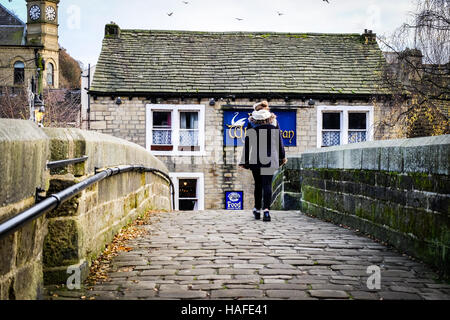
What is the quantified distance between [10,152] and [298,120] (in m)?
18.2

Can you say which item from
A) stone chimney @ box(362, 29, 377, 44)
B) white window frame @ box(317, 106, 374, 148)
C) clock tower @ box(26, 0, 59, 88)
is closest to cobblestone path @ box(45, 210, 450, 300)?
white window frame @ box(317, 106, 374, 148)

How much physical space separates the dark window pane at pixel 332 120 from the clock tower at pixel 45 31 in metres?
46.4

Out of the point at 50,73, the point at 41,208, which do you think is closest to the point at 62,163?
the point at 41,208

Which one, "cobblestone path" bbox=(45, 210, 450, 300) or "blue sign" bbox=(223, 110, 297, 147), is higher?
"blue sign" bbox=(223, 110, 297, 147)

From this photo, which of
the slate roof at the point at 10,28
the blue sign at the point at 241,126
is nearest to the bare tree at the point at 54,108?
the blue sign at the point at 241,126

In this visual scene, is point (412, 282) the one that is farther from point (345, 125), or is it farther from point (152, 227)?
point (345, 125)

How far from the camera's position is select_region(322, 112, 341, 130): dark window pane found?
20484mm

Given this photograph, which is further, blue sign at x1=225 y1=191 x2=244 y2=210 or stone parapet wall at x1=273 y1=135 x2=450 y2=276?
blue sign at x1=225 y1=191 x2=244 y2=210

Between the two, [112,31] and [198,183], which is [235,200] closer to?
[198,183]

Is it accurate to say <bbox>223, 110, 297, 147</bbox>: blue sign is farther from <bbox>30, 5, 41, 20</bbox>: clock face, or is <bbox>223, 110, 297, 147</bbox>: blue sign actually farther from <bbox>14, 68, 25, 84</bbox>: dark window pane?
<bbox>30, 5, 41, 20</bbox>: clock face

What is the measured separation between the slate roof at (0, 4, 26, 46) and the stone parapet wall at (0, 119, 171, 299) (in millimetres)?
60003

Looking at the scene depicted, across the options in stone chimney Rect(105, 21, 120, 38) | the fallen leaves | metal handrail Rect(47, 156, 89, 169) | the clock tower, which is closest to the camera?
metal handrail Rect(47, 156, 89, 169)

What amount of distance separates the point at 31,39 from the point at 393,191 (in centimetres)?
6197

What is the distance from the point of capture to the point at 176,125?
2008 centimetres
